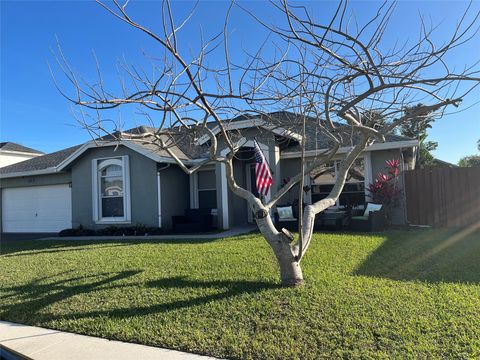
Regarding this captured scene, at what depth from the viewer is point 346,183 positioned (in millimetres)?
14227

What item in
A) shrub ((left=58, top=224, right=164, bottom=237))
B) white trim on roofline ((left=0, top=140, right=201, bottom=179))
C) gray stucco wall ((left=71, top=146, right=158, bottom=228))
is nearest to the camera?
shrub ((left=58, top=224, right=164, bottom=237))

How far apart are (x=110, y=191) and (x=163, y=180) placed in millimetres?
2731

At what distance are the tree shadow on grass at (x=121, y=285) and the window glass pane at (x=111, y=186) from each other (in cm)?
832

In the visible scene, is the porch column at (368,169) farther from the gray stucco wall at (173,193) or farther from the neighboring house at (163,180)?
the gray stucco wall at (173,193)

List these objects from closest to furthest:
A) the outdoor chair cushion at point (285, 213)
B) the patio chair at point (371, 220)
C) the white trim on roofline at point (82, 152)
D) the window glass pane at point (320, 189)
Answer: the patio chair at point (371, 220) → the outdoor chair cushion at point (285, 213) → the white trim on roofline at point (82, 152) → the window glass pane at point (320, 189)

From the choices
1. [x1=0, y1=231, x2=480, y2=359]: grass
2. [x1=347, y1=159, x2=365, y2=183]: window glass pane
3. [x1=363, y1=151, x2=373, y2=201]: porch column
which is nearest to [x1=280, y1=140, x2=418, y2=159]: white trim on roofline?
[x1=363, y1=151, x2=373, y2=201]: porch column

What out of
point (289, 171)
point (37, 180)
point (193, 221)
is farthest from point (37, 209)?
point (289, 171)

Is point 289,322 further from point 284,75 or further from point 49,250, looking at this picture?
point 49,250

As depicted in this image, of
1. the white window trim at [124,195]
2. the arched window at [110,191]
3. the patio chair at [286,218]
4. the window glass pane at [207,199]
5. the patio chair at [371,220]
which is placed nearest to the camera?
the patio chair at [371,220]

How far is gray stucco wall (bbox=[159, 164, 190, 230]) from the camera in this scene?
1495 centimetres

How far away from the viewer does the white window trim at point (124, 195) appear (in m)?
15.3

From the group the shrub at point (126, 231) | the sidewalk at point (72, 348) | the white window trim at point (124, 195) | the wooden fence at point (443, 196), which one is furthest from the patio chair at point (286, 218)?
the sidewalk at point (72, 348)

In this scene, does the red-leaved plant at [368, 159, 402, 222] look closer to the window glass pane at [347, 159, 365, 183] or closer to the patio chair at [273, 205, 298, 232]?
the window glass pane at [347, 159, 365, 183]

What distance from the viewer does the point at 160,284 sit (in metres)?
6.77
